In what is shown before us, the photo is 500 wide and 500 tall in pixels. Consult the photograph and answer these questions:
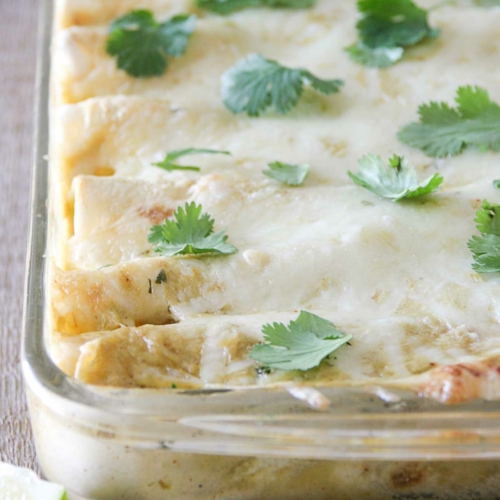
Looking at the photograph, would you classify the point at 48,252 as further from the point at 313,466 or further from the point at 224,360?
the point at 313,466

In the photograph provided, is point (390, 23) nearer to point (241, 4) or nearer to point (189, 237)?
point (241, 4)

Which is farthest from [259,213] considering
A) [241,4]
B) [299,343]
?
[241,4]

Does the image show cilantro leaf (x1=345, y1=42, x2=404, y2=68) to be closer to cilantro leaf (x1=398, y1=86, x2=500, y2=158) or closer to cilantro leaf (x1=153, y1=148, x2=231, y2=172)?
cilantro leaf (x1=398, y1=86, x2=500, y2=158)

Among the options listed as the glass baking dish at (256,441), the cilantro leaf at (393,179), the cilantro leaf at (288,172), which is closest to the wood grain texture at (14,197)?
the glass baking dish at (256,441)

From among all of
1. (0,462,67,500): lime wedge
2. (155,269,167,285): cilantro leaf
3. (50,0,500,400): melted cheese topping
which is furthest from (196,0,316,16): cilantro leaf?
(0,462,67,500): lime wedge

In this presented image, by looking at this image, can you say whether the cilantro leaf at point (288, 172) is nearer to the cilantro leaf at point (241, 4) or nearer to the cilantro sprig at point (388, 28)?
the cilantro sprig at point (388, 28)

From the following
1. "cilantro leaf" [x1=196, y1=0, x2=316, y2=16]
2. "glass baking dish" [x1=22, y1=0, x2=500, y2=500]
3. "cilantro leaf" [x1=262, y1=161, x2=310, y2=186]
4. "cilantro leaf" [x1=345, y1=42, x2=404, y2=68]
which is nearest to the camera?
"glass baking dish" [x1=22, y1=0, x2=500, y2=500]
